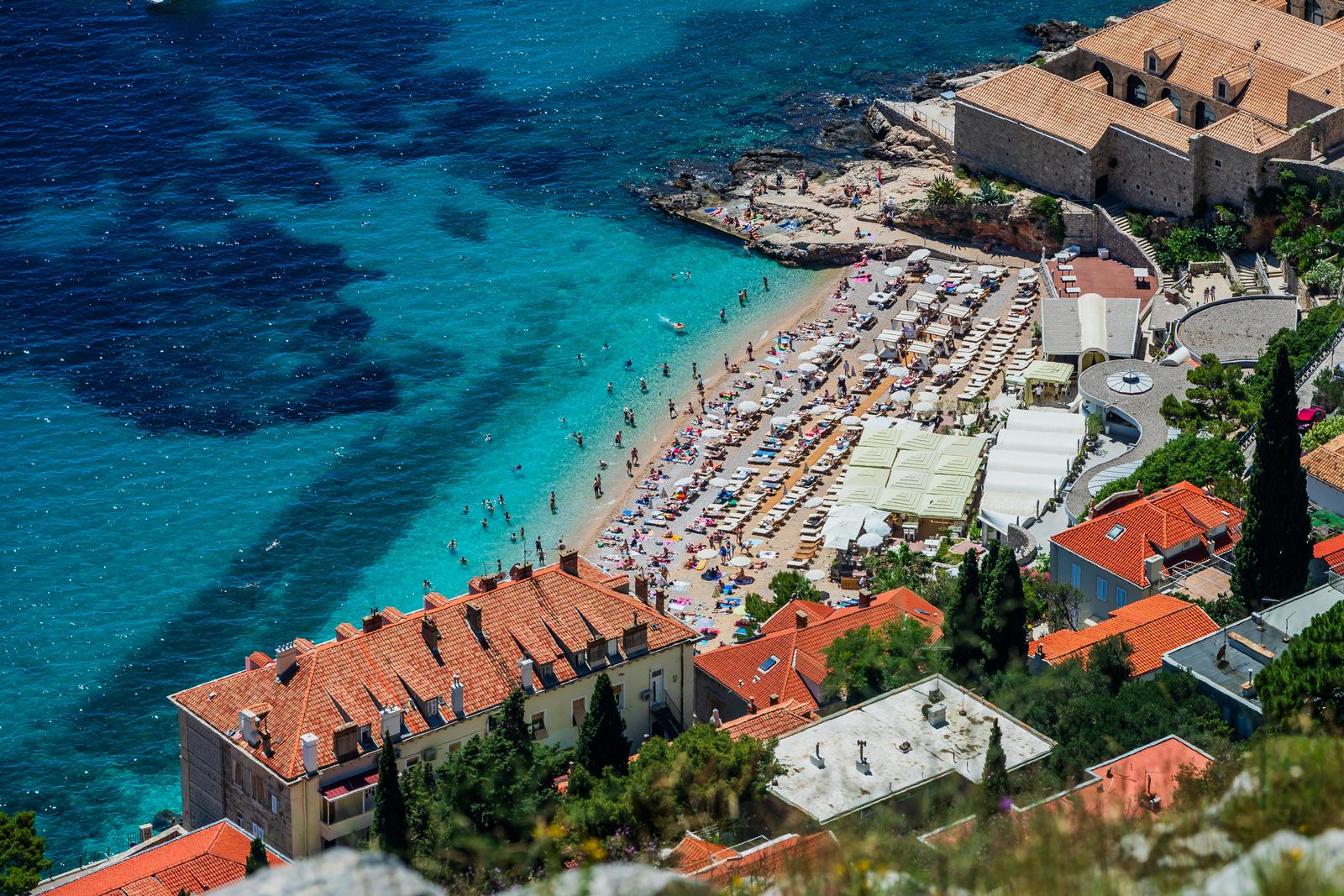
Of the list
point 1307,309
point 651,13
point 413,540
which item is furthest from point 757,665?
point 651,13

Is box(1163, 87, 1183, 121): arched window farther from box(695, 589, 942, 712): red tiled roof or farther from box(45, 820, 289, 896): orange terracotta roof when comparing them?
box(45, 820, 289, 896): orange terracotta roof

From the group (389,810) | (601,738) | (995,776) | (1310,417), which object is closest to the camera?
(995,776)

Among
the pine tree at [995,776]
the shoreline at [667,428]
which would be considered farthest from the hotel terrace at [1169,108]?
the pine tree at [995,776]

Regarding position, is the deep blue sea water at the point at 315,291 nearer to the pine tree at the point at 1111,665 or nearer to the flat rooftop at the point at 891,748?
the flat rooftop at the point at 891,748

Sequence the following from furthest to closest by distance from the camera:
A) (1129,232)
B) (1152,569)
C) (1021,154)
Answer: (1021,154), (1129,232), (1152,569)

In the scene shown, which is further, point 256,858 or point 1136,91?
point 1136,91

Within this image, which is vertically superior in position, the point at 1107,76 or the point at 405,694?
the point at 1107,76

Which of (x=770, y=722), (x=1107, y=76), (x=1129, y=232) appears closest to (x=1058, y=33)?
(x=1107, y=76)

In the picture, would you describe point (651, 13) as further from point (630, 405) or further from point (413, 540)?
point (413, 540)

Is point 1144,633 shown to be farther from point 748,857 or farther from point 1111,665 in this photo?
point 748,857
